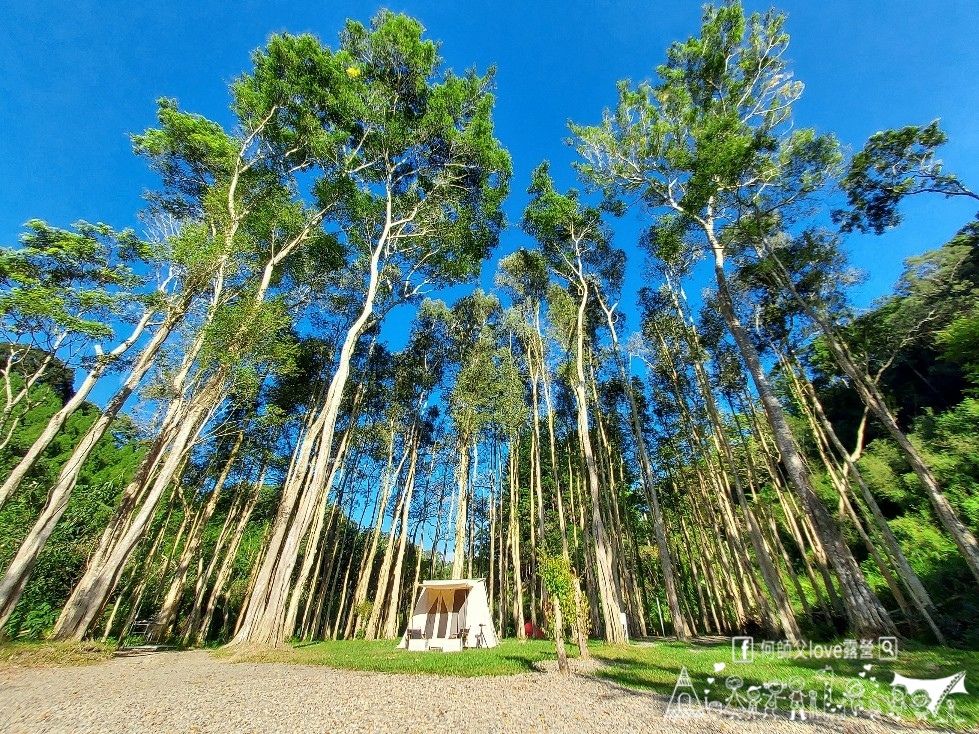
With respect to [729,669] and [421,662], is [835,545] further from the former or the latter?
[421,662]

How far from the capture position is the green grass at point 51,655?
6.39 metres

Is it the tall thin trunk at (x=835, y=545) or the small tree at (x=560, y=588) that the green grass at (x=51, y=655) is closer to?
the small tree at (x=560, y=588)

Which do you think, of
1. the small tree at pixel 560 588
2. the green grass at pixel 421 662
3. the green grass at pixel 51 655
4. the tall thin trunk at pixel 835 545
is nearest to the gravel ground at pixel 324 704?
the green grass at pixel 51 655

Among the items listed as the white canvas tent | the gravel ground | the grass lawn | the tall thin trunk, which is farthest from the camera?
the white canvas tent

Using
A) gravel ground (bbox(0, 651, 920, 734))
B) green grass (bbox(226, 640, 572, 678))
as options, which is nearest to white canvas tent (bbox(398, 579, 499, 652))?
green grass (bbox(226, 640, 572, 678))

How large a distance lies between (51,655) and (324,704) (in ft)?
21.6

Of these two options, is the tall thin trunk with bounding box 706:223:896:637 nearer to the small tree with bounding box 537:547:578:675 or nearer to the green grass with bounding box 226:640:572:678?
the small tree with bounding box 537:547:578:675

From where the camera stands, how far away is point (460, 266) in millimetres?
15383

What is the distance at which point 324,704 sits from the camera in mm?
4430

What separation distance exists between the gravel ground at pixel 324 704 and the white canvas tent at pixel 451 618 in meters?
5.26

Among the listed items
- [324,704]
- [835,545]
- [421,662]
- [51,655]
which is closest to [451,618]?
[421,662]

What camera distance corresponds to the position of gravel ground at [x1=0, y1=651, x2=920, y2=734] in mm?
3562

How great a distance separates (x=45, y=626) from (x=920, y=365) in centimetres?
4022

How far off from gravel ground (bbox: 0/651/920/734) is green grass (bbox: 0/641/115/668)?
49 centimetres
